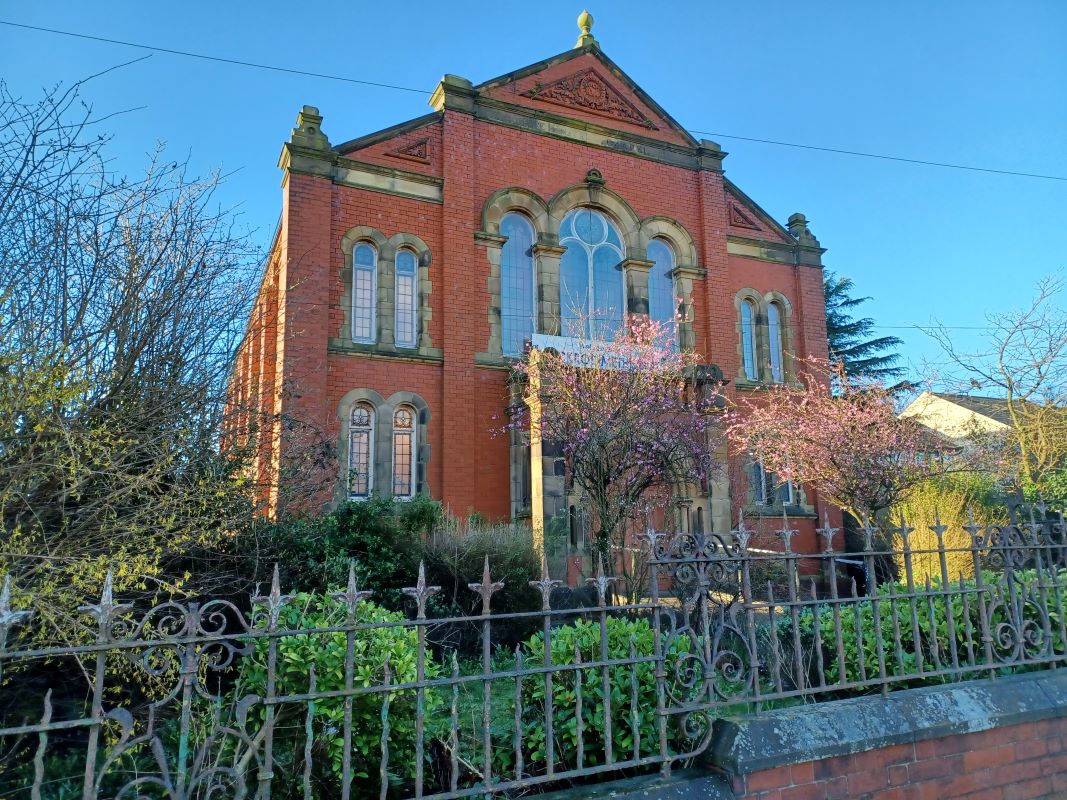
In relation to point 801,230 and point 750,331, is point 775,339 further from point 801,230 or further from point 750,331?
point 801,230

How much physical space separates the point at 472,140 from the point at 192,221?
938cm

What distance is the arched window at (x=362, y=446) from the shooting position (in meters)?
12.6

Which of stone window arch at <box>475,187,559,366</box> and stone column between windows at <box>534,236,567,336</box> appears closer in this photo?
stone window arch at <box>475,187,559,366</box>

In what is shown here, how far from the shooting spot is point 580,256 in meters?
15.4

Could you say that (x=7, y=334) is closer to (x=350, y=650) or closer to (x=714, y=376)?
(x=350, y=650)

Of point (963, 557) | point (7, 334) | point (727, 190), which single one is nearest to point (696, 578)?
point (7, 334)

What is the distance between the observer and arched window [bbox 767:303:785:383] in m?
17.0

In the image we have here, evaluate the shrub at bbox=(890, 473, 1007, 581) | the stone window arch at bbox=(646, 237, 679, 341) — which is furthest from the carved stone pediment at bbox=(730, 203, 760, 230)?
the shrub at bbox=(890, 473, 1007, 581)

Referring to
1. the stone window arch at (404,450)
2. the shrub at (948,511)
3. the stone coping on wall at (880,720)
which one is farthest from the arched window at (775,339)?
the stone coping on wall at (880,720)

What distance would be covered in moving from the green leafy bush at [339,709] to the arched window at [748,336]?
569 inches

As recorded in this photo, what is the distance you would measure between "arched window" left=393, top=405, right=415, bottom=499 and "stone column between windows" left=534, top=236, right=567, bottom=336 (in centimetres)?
333

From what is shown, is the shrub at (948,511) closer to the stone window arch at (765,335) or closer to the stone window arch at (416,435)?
the stone window arch at (765,335)

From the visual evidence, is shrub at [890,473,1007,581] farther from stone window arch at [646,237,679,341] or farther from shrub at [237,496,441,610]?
shrub at [237,496,441,610]

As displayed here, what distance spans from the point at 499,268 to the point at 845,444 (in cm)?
750
